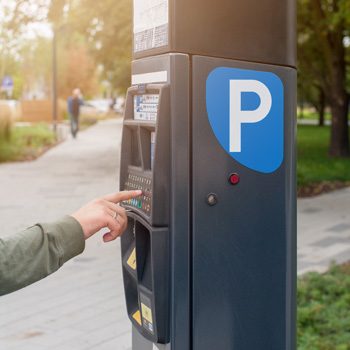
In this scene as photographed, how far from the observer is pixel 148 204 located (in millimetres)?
2906

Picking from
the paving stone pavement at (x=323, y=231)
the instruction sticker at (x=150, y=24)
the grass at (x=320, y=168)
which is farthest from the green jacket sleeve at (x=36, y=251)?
the grass at (x=320, y=168)

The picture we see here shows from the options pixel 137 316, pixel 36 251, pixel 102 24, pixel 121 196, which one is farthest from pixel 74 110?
pixel 36 251

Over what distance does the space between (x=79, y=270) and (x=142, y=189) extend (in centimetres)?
415

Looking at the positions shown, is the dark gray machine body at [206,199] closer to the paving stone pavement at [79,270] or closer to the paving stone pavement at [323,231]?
the paving stone pavement at [79,270]

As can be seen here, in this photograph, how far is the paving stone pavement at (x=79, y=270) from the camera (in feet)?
16.9

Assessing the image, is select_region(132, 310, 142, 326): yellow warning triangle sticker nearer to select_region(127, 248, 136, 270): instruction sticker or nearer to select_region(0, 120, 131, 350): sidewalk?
select_region(127, 248, 136, 270): instruction sticker

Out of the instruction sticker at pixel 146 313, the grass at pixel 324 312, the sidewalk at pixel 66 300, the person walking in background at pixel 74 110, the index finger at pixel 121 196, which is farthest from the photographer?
the person walking in background at pixel 74 110

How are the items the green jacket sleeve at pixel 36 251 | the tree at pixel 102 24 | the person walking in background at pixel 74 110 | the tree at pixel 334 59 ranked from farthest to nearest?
the person walking in background at pixel 74 110 < the tree at pixel 334 59 < the tree at pixel 102 24 < the green jacket sleeve at pixel 36 251

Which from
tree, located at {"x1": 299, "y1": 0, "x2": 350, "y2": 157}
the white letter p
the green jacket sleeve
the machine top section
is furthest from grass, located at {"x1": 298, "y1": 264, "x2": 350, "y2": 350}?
tree, located at {"x1": 299, "y1": 0, "x2": 350, "y2": 157}

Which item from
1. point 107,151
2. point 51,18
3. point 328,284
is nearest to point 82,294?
point 328,284

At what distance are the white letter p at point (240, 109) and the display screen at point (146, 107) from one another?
0.29m

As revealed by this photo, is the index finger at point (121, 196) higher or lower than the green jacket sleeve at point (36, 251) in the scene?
higher

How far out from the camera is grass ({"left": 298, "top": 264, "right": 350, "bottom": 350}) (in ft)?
15.4

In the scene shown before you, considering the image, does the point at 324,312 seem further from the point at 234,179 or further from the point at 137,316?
the point at 234,179
